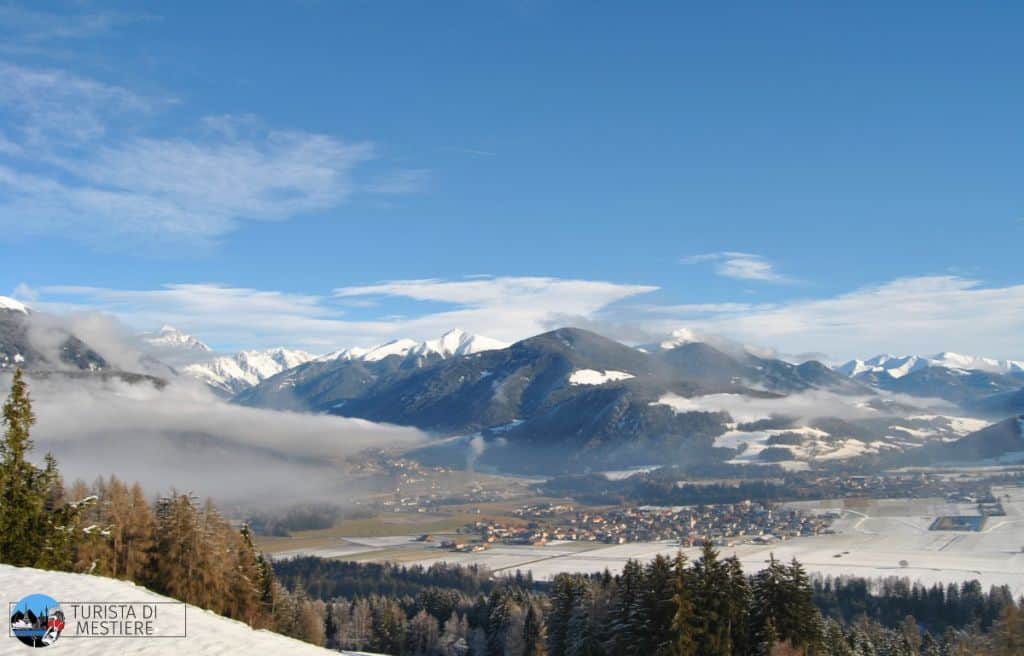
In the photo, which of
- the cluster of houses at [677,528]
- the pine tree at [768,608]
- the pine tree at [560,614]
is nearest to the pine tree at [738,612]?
the pine tree at [768,608]

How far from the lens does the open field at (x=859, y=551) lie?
10956cm

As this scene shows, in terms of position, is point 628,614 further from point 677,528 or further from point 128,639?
point 677,528

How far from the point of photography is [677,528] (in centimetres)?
17700

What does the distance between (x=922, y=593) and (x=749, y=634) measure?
6332 centimetres

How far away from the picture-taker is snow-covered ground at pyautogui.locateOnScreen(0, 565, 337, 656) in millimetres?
19466

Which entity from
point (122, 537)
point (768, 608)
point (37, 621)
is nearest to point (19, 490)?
point (122, 537)

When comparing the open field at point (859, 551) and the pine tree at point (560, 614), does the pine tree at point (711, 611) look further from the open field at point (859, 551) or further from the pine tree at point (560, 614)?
the open field at point (859, 551)

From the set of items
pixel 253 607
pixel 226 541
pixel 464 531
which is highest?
pixel 226 541

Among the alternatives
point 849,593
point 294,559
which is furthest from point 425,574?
point 849,593

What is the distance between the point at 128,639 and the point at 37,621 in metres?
2.34

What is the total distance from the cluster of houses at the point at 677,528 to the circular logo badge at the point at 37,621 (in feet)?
447

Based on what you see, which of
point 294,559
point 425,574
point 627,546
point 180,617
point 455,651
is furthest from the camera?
point 627,546

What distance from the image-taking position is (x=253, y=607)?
50.8 meters

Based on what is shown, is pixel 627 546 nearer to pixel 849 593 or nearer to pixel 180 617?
pixel 849 593
